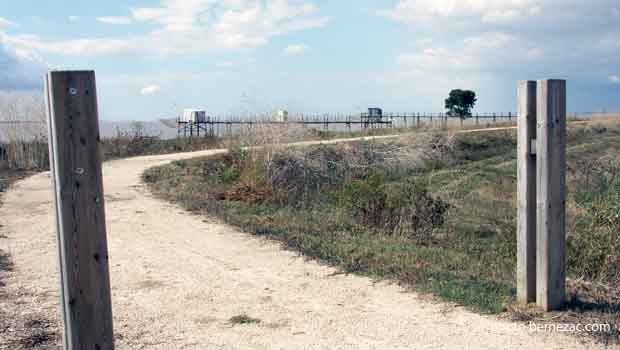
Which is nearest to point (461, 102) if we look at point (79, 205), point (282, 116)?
point (282, 116)

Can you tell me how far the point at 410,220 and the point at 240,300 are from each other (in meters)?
4.96

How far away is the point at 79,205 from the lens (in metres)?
3.10

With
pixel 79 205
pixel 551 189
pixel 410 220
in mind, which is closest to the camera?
pixel 79 205

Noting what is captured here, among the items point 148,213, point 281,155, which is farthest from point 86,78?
point 281,155

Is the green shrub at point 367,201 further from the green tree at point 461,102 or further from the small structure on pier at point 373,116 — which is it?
the green tree at point 461,102

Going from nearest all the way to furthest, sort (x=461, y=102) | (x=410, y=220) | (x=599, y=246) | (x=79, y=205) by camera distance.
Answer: (x=79, y=205) < (x=599, y=246) < (x=410, y=220) < (x=461, y=102)

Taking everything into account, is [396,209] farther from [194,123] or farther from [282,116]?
[194,123]

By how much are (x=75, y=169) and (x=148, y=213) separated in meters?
8.30

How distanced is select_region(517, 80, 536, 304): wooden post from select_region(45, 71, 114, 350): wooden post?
3.68m

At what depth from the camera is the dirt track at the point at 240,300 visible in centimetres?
491

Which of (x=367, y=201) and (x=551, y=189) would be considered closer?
(x=551, y=189)

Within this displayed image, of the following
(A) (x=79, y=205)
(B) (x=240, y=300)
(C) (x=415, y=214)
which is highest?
(A) (x=79, y=205)

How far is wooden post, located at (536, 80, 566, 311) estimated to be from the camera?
17.1ft

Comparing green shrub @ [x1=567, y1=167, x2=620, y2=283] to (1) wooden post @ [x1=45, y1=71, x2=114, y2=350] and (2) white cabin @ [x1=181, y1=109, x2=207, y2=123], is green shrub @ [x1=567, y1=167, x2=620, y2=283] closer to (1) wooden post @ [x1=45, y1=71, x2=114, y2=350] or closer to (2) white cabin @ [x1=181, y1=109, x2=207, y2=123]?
(1) wooden post @ [x1=45, y1=71, x2=114, y2=350]
